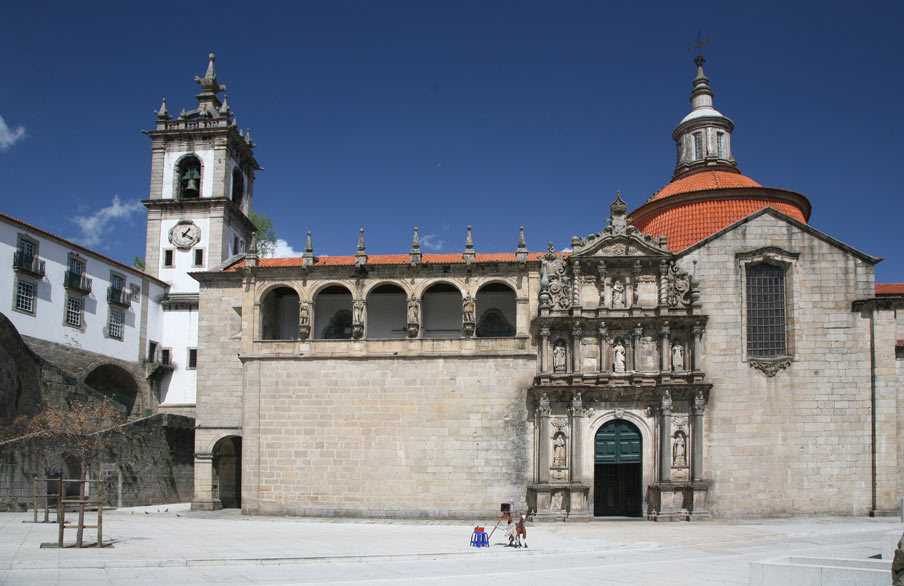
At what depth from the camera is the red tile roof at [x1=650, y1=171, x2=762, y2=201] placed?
35.8 metres

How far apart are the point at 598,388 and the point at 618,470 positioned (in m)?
3.71

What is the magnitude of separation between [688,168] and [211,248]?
2869 centimetres

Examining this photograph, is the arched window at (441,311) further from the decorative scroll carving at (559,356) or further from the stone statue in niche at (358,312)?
the decorative scroll carving at (559,356)

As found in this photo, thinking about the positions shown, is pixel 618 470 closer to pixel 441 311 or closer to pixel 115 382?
pixel 441 311

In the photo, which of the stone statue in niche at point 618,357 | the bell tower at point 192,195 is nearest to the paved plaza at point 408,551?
the stone statue in niche at point 618,357

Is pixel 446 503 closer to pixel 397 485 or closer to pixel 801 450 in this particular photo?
pixel 397 485

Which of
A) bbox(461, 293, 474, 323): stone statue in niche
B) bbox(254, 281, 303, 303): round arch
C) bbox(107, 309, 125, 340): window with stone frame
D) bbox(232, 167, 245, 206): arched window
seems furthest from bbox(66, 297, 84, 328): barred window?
bbox(461, 293, 474, 323): stone statue in niche

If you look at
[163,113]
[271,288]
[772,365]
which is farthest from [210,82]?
[772,365]

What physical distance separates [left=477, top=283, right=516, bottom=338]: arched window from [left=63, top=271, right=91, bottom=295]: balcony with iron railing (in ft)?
73.2

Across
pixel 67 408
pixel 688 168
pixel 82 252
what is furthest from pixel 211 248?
pixel 688 168

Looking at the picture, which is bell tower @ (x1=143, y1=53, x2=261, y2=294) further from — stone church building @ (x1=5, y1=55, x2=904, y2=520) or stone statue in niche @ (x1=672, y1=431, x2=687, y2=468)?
stone statue in niche @ (x1=672, y1=431, x2=687, y2=468)

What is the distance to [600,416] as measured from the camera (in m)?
31.0

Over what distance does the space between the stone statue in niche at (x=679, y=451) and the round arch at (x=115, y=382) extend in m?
29.9

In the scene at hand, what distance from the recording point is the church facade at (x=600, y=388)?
99.7 feet
